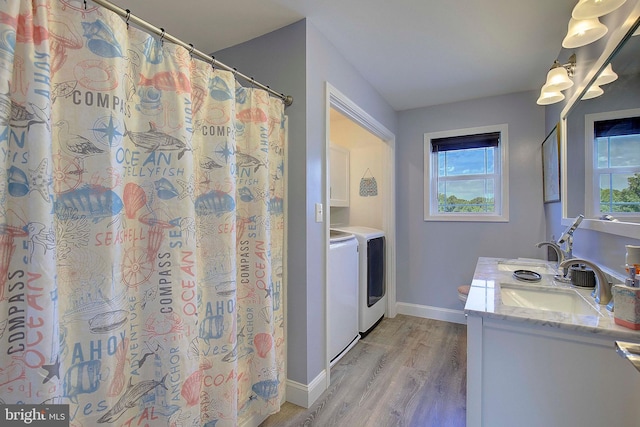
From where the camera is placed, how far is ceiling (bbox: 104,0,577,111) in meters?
1.59

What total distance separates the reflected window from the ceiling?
90 cm

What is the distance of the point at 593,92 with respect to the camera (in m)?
1.36

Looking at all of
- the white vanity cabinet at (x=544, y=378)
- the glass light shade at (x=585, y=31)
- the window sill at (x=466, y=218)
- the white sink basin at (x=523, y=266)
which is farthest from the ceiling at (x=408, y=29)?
the white vanity cabinet at (x=544, y=378)

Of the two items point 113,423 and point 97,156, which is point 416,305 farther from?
point 97,156

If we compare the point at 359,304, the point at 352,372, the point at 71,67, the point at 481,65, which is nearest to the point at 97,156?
the point at 71,67

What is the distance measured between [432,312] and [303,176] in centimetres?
236

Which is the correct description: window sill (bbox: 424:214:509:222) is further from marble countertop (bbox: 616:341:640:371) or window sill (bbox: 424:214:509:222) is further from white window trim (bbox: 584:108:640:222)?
marble countertop (bbox: 616:341:640:371)

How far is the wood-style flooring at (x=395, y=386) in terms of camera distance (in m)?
1.62

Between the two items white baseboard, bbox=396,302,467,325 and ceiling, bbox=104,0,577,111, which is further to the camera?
white baseboard, bbox=396,302,467,325

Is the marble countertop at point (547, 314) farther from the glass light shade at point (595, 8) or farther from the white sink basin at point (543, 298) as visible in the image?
the glass light shade at point (595, 8)

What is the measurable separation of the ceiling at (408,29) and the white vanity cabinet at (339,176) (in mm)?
848

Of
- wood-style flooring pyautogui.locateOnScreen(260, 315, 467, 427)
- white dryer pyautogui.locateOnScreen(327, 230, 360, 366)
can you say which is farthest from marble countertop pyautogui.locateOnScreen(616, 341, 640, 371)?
white dryer pyautogui.locateOnScreen(327, 230, 360, 366)

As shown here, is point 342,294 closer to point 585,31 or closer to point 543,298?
point 543,298

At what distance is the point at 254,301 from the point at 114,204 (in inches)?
32.6
